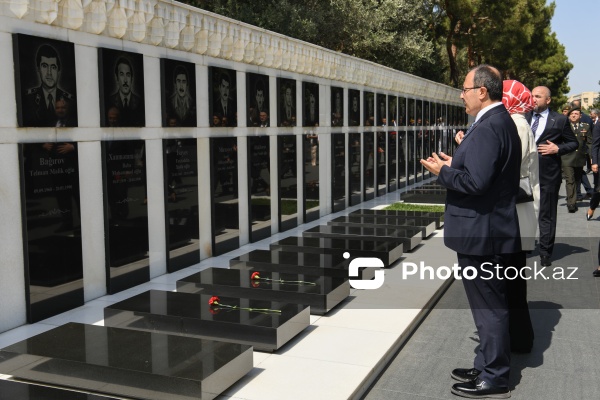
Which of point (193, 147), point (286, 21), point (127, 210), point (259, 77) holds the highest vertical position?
point (286, 21)

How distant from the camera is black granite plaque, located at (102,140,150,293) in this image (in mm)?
6996

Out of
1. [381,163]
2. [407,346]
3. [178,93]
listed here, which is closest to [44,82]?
[178,93]

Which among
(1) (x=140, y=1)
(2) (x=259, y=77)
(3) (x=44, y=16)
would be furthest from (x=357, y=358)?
(2) (x=259, y=77)

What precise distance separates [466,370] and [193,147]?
5000 millimetres

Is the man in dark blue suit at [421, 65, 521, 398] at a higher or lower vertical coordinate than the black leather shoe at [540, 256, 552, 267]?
higher

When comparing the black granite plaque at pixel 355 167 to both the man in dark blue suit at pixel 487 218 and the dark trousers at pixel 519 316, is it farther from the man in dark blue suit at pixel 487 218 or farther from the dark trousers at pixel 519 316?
the man in dark blue suit at pixel 487 218

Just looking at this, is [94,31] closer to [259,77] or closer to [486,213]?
[259,77]

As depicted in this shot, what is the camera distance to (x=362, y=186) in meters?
15.2

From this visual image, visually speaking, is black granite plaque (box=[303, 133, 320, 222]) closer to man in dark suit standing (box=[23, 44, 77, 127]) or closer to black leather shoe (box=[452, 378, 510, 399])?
man in dark suit standing (box=[23, 44, 77, 127])

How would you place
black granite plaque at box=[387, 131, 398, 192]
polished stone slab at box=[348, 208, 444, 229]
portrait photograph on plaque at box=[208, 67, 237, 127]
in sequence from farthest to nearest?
1. black granite plaque at box=[387, 131, 398, 192]
2. polished stone slab at box=[348, 208, 444, 229]
3. portrait photograph on plaque at box=[208, 67, 237, 127]

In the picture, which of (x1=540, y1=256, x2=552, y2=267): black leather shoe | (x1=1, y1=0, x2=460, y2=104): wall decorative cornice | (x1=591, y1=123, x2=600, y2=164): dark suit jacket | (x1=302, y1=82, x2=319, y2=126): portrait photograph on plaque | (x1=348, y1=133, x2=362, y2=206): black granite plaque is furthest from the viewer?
(x1=348, y1=133, x2=362, y2=206): black granite plaque

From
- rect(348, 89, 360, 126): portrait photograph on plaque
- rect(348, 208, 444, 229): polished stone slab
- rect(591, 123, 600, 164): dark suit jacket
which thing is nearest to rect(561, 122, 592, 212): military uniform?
rect(591, 123, 600, 164): dark suit jacket

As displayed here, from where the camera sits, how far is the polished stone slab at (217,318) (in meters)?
5.14

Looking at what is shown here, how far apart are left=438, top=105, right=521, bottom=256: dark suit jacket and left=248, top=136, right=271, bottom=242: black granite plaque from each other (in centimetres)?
590
